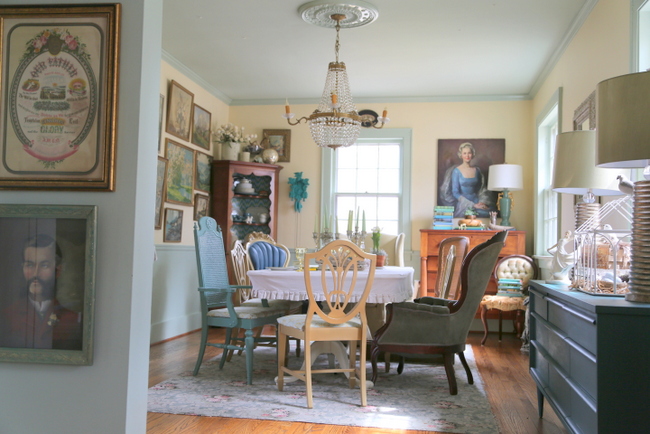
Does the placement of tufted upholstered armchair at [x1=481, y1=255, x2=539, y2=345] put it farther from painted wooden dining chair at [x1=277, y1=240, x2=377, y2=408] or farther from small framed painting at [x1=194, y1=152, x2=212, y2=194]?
small framed painting at [x1=194, y1=152, x2=212, y2=194]

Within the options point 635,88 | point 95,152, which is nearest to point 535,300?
point 635,88

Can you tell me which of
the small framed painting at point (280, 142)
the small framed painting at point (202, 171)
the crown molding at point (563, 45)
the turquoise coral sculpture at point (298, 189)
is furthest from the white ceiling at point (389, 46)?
the turquoise coral sculpture at point (298, 189)

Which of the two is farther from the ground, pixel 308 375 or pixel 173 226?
pixel 173 226

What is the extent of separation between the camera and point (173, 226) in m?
6.15

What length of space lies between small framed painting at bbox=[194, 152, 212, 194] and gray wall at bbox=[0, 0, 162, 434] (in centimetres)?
455

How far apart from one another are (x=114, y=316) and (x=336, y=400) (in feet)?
6.29

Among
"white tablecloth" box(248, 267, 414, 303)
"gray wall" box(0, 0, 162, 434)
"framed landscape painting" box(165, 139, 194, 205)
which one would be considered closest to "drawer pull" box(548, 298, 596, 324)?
"white tablecloth" box(248, 267, 414, 303)

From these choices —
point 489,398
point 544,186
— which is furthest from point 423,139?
point 489,398

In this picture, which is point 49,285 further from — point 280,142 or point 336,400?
point 280,142

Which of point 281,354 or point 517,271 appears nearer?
point 281,354

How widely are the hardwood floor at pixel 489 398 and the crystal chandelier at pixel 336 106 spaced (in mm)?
2045

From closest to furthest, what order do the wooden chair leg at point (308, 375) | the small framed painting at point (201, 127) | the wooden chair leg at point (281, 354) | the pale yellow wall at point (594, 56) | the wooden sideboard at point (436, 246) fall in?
the wooden chair leg at point (308, 375), the pale yellow wall at point (594, 56), the wooden chair leg at point (281, 354), the wooden sideboard at point (436, 246), the small framed painting at point (201, 127)

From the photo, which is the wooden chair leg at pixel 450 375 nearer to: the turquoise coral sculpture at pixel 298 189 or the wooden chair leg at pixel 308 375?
the wooden chair leg at pixel 308 375

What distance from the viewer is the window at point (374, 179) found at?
7.36m
